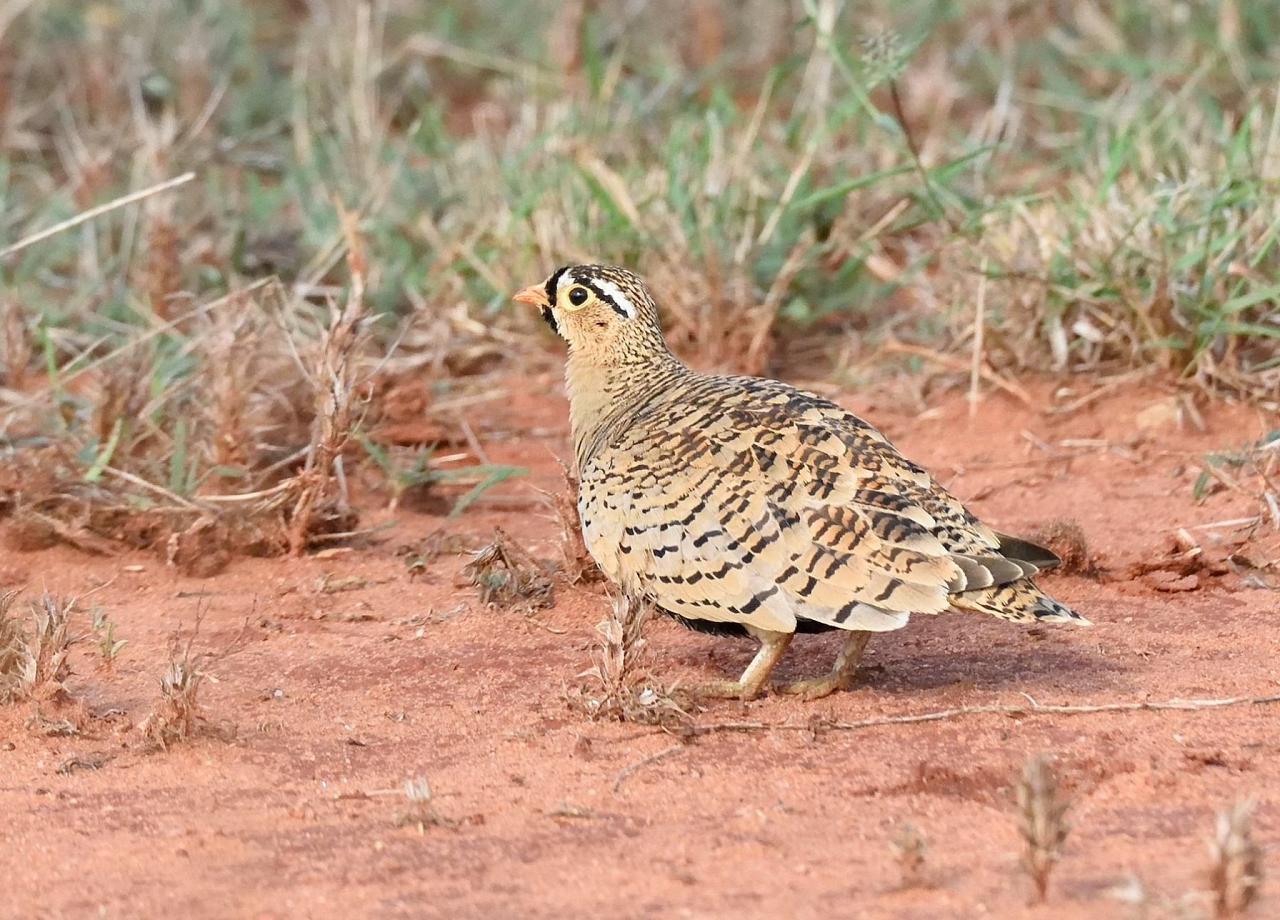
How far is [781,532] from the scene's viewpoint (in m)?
4.41

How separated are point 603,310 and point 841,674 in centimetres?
133

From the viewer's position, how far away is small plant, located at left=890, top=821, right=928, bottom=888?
10.8ft

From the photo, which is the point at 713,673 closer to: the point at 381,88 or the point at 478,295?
the point at 478,295

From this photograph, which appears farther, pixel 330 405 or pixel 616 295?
pixel 330 405

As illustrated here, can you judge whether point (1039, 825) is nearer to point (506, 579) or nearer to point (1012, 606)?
point (1012, 606)

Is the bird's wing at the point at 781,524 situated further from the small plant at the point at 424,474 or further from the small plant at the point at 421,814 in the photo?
the small plant at the point at 424,474

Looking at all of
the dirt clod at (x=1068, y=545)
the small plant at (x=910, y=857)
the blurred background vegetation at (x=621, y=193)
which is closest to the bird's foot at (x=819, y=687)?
the dirt clod at (x=1068, y=545)

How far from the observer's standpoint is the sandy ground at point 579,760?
136 inches

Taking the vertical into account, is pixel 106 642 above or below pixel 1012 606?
below

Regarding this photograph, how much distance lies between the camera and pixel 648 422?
4.86 m

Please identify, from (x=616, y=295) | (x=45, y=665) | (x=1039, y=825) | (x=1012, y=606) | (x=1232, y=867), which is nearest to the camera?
(x=1232, y=867)

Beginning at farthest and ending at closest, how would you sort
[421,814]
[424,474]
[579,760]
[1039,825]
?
1. [424,474]
2. [579,760]
3. [421,814]
4. [1039,825]

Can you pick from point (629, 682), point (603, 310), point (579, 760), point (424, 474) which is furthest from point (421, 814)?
point (424, 474)

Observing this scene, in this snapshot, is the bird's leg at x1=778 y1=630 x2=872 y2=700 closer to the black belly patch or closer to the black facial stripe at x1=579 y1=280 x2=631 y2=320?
the black belly patch
